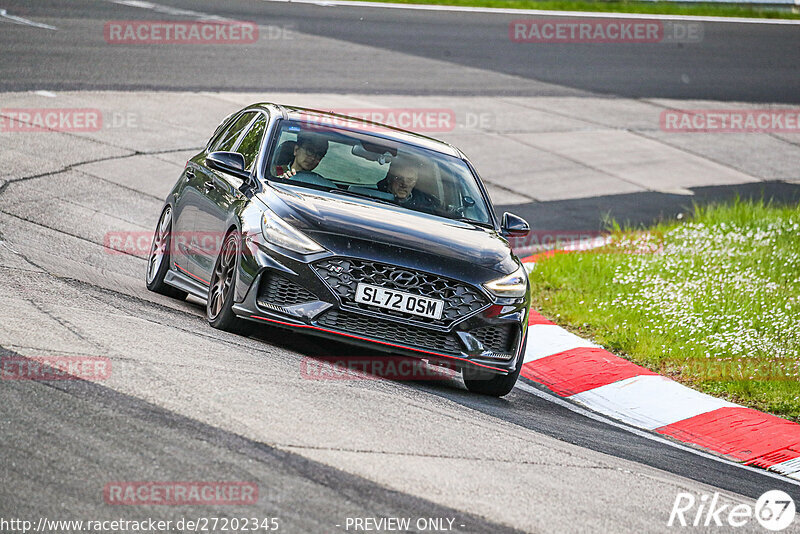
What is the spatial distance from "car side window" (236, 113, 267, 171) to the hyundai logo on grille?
1741mm

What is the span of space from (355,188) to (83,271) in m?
2.37

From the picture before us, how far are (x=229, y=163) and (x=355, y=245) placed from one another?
56.5 inches

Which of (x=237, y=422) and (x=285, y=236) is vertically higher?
(x=285, y=236)

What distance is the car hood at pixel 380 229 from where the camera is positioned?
7207 millimetres

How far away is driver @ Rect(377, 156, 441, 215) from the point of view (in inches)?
326

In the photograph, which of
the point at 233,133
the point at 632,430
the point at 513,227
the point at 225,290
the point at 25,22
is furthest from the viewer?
the point at 25,22

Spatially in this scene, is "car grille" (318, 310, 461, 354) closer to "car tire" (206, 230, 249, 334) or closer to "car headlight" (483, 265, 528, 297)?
"car headlight" (483, 265, 528, 297)

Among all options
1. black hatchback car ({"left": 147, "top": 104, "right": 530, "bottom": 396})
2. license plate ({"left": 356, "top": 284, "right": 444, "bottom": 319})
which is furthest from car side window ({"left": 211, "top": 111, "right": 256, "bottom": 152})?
license plate ({"left": 356, "top": 284, "right": 444, "bottom": 319})

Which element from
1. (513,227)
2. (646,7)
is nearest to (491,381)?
(513,227)

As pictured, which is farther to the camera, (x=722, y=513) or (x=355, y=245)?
(x=355, y=245)

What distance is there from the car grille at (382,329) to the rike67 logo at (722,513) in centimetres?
201

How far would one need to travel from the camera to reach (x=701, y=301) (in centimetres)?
1066

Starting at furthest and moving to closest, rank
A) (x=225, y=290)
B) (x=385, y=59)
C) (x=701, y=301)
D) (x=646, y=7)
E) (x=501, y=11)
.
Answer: (x=646, y=7) < (x=501, y=11) < (x=385, y=59) < (x=701, y=301) < (x=225, y=290)

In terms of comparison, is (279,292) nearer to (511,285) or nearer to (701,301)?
(511,285)
